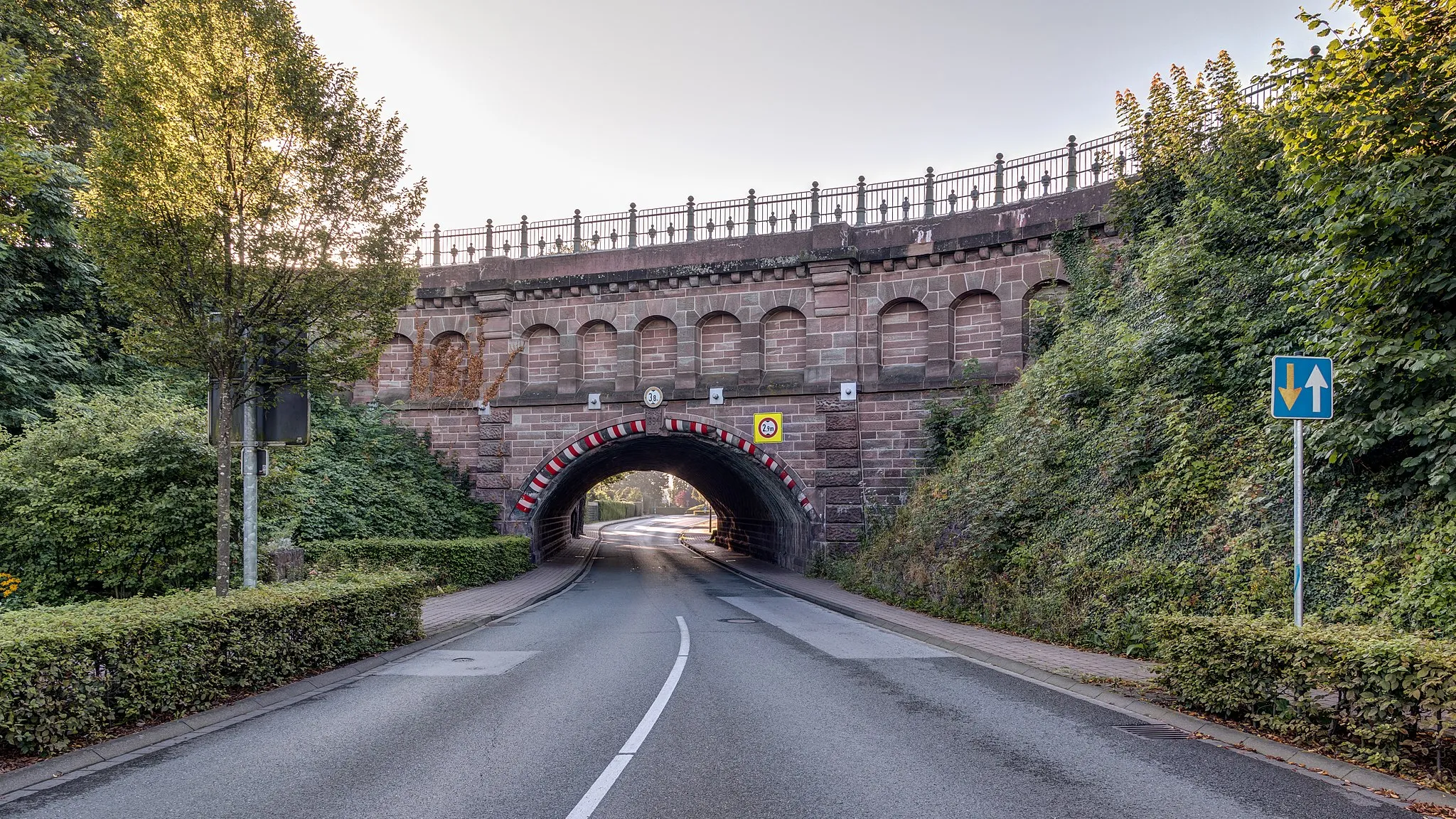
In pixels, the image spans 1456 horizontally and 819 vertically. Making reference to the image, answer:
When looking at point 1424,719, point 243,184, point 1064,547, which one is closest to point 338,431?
point 243,184

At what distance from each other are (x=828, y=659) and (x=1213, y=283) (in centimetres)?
894

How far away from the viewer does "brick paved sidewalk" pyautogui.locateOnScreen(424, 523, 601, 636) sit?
13.3 metres

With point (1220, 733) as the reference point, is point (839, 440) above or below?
above

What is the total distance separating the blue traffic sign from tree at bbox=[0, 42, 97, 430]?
1951 cm

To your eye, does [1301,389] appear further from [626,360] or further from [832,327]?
[626,360]

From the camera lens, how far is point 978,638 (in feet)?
36.4

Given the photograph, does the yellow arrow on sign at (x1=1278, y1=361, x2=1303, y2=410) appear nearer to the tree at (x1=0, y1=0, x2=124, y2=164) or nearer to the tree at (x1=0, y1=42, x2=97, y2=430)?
the tree at (x1=0, y1=42, x2=97, y2=430)

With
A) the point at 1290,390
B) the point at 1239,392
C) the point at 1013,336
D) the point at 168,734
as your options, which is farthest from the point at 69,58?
the point at 1239,392

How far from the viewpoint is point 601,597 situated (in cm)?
1786

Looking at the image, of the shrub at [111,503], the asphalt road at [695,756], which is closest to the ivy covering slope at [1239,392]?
the asphalt road at [695,756]

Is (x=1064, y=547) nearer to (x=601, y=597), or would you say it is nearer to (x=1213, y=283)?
(x=1213, y=283)

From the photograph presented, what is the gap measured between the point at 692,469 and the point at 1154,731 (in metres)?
27.8

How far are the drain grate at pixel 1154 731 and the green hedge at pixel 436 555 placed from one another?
43.9 feet

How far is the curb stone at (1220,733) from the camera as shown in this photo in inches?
193
